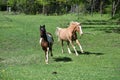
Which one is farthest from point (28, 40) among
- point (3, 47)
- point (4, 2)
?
point (4, 2)

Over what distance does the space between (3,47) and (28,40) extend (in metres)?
4.20

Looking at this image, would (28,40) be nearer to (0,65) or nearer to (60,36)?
(60,36)

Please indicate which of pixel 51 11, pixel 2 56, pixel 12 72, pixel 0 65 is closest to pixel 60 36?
pixel 2 56

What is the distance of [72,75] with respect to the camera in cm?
1349

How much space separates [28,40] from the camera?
93.7 feet

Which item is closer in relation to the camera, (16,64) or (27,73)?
(27,73)

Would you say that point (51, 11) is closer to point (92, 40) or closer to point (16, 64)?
point (92, 40)

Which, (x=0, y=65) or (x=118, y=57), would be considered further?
(x=118, y=57)

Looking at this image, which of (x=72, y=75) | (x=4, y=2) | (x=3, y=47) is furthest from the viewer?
(x=4, y=2)

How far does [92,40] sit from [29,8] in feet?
244

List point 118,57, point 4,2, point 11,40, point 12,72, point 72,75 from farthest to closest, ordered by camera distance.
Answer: point 4,2, point 11,40, point 118,57, point 12,72, point 72,75

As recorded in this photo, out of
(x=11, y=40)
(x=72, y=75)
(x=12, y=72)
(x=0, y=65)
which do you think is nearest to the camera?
(x=72, y=75)

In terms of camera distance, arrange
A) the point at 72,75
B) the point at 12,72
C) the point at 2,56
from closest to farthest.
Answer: the point at 72,75 → the point at 12,72 → the point at 2,56

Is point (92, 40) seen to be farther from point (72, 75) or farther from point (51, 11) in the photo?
point (51, 11)
